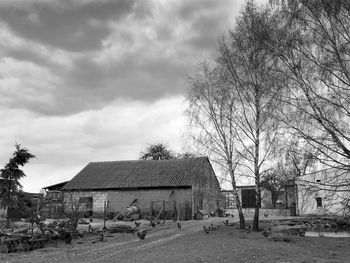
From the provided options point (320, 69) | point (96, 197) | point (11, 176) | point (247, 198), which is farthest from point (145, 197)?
point (320, 69)

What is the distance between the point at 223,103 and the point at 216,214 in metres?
23.6

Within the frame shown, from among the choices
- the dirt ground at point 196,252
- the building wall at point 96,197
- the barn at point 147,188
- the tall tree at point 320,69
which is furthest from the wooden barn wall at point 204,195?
the tall tree at point 320,69

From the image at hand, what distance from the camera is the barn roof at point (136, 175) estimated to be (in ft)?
130

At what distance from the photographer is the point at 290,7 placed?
9.94 m

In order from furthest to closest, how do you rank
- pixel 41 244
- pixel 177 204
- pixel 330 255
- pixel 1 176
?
pixel 177 204, pixel 1 176, pixel 41 244, pixel 330 255

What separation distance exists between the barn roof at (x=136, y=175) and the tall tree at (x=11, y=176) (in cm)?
1389

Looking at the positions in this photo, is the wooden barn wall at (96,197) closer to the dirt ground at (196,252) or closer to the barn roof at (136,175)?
the barn roof at (136,175)

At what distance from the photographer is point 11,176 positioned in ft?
90.8

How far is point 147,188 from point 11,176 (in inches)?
588

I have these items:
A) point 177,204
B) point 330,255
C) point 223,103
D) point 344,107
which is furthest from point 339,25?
point 177,204

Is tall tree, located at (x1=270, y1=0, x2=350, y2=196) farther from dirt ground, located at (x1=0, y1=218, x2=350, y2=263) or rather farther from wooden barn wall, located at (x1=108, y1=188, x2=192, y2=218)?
wooden barn wall, located at (x1=108, y1=188, x2=192, y2=218)

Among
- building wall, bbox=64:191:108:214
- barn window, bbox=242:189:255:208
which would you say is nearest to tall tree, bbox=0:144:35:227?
building wall, bbox=64:191:108:214

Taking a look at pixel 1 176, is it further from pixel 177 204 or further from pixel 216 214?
pixel 216 214

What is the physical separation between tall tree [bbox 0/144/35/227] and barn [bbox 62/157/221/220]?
9.09 metres
